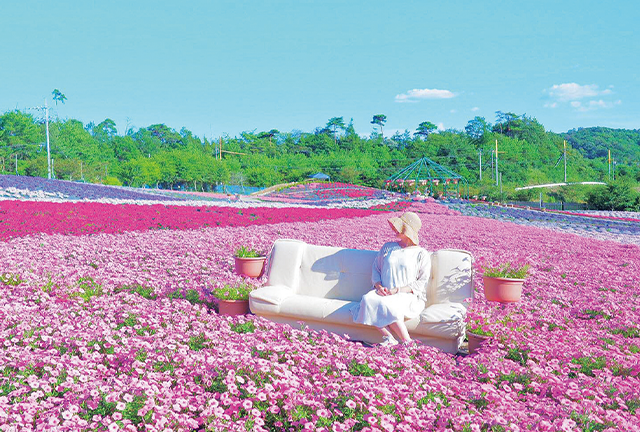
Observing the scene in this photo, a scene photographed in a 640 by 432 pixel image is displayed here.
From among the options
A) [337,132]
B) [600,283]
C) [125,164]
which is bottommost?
[600,283]

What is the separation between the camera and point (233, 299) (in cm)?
481

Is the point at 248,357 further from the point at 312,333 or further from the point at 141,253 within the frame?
the point at 141,253

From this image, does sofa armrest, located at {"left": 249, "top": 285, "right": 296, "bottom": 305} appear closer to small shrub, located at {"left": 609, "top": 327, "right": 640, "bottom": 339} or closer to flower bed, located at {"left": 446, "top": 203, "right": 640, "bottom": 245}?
small shrub, located at {"left": 609, "top": 327, "right": 640, "bottom": 339}

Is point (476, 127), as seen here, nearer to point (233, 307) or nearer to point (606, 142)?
point (606, 142)

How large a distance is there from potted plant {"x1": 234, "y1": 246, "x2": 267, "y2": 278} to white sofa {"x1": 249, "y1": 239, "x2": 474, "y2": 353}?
1.67ft

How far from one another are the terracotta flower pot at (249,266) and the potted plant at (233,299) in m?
0.84

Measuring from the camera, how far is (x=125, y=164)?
55.5 meters

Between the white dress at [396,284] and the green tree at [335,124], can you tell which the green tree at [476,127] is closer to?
the green tree at [335,124]

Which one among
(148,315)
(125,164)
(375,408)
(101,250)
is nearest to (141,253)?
(101,250)

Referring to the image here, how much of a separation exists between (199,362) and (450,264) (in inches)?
94.9

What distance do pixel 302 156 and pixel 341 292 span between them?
6011 centimetres

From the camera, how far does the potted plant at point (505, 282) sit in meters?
4.99

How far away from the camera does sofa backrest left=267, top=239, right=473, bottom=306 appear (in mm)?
4512

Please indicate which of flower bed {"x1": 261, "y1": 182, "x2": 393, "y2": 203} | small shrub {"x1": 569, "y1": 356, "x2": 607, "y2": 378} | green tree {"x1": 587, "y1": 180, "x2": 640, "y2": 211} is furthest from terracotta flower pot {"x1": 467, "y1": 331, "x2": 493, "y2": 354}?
flower bed {"x1": 261, "y1": 182, "x2": 393, "y2": 203}
